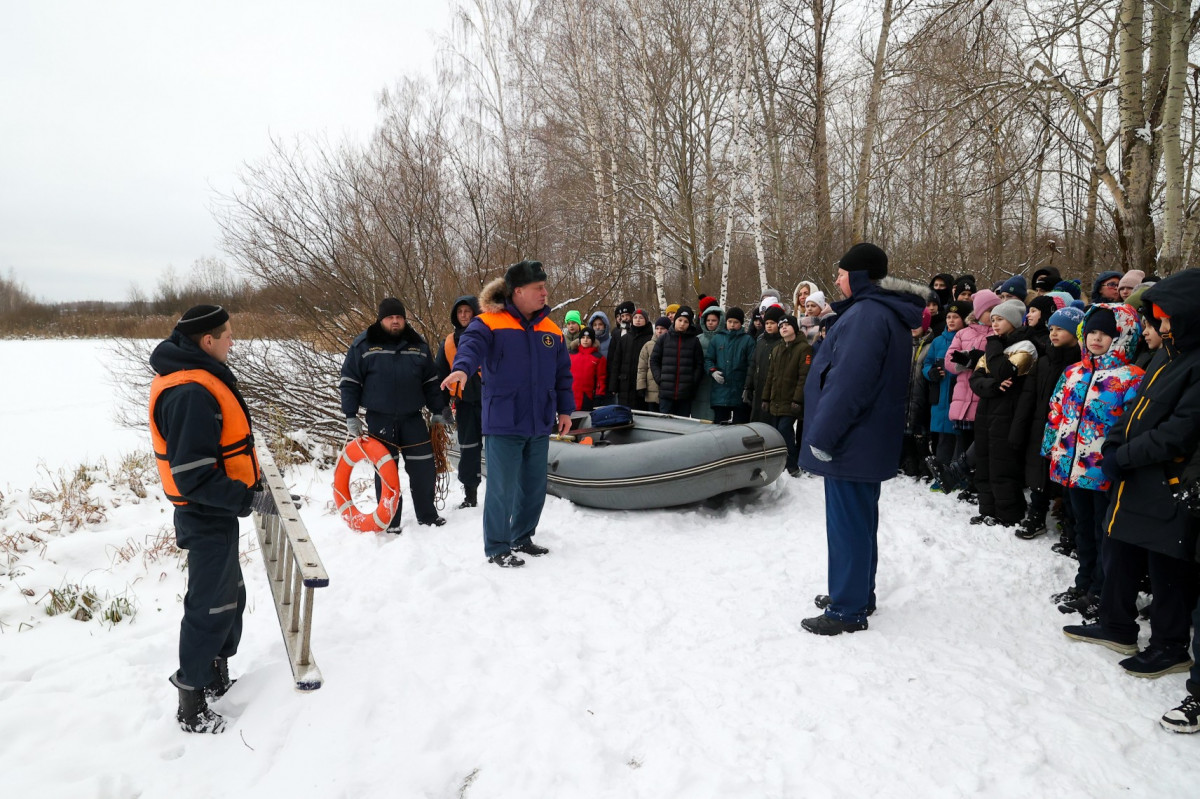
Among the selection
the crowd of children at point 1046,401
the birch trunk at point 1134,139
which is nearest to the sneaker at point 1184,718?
the crowd of children at point 1046,401

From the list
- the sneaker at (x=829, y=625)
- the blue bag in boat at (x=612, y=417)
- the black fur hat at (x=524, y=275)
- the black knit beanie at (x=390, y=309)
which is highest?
the black fur hat at (x=524, y=275)

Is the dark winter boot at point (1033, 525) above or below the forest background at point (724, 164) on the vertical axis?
below

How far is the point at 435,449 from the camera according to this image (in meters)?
5.63

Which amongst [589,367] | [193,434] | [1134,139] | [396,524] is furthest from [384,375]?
[1134,139]

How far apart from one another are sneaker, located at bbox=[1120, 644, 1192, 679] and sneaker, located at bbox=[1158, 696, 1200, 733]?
1.03 feet

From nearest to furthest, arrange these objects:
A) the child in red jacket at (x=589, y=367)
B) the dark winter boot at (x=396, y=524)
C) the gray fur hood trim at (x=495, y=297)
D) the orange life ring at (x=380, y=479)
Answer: the gray fur hood trim at (x=495, y=297), the orange life ring at (x=380, y=479), the dark winter boot at (x=396, y=524), the child in red jacket at (x=589, y=367)

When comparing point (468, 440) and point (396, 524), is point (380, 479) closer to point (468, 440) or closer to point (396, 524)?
point (396, 524)

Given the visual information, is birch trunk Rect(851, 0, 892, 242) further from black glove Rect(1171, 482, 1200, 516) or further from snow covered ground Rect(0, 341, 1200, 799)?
black glove Rect(1171, 482, 1200, 516)

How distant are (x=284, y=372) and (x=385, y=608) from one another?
6718 millimetres

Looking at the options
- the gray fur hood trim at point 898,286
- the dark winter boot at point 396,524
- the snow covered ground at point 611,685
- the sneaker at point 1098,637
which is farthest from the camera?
the dark winter boot at point 396,524

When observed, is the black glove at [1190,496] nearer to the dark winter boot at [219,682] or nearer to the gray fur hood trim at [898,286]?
the gray fur hood trim at [898,286]

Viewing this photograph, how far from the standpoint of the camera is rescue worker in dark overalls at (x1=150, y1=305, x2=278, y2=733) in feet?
8.41

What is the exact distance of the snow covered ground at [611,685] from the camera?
2305mm

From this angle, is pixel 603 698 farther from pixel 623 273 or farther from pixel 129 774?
pixel 623 273
